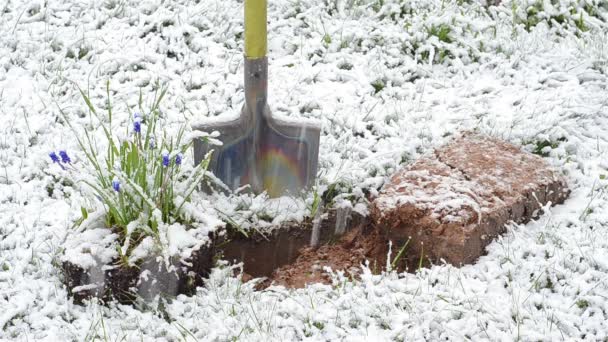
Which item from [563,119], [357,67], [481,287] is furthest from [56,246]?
[563,119]

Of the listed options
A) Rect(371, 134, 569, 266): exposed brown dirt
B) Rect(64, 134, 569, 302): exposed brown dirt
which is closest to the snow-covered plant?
Rect(64, 134, 569, 302): exposed brown dirt

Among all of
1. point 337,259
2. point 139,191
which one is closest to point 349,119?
point 337,259

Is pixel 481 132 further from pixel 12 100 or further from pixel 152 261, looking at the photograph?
pixel 12 100

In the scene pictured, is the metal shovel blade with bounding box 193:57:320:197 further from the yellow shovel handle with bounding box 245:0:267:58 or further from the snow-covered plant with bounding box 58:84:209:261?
the snow-covered plant with bounding box 58:84:209:261

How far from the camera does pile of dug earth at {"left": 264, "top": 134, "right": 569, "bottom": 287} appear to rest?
2.94 meters

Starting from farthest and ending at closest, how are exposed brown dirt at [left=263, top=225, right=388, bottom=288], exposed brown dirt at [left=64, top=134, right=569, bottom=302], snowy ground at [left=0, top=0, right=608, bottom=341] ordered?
exposed brown dirt at [left=263, top=225, right=388, bottom=288]
exposed brown dirt at [left=64, top=134, right=569, bottom=302]
snowy ground at [left=0, top=0, right=608, bottom=341]

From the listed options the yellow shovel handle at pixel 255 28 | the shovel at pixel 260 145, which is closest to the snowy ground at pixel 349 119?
the shovel at pixel 260 145

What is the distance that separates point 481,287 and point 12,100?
2389mm

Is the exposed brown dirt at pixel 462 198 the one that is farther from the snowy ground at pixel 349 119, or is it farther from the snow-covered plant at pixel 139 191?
the snow-covered plant at pixel 139 191

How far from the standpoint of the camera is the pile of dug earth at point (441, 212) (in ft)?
9.63

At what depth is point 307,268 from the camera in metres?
3.10

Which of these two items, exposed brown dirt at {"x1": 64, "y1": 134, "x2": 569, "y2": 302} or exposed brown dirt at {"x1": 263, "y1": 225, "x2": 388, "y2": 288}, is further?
exposed brown dirt at {"x1": 263, "y1": 225, "x2": 388, "y2": 288}

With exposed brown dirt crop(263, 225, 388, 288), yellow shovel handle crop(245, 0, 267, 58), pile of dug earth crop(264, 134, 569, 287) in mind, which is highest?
yellow shovel handle crop(245, 0, 267, 58)

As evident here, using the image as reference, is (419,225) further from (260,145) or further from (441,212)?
(260,145)
